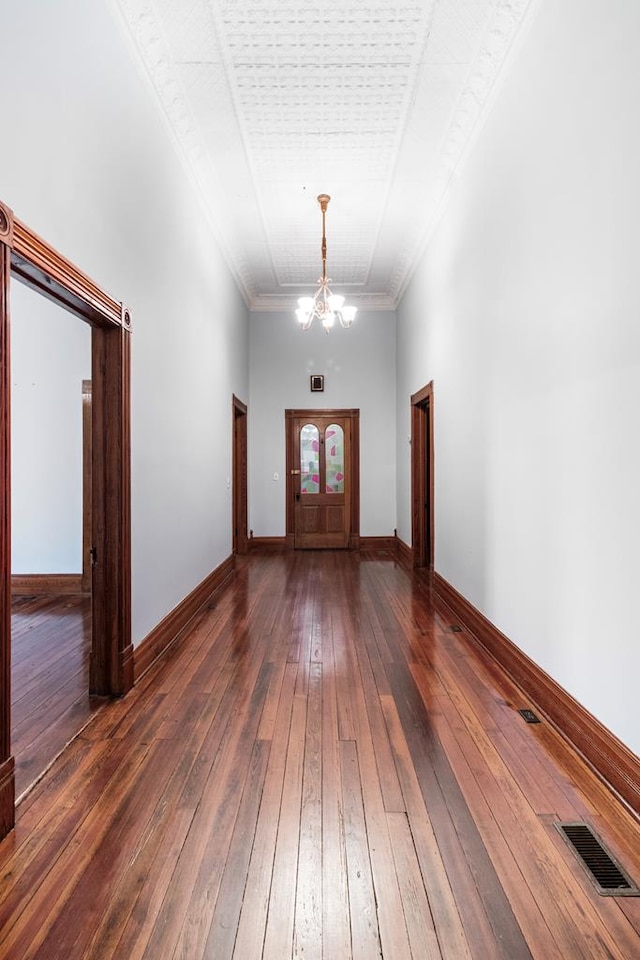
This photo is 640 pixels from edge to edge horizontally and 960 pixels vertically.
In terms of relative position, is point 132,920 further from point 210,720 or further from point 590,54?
point 590,54

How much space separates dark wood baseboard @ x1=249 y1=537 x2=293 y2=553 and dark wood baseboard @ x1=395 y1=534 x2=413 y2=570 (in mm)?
1638

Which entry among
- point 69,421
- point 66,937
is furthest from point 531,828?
point 69,421

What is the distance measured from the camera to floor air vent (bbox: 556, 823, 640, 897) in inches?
62.9

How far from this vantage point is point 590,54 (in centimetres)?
223

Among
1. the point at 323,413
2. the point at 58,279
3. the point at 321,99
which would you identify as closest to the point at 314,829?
the point at 58,279

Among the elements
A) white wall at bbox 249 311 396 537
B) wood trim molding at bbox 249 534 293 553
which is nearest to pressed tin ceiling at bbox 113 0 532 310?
white wall at bbox 249 311 396 537

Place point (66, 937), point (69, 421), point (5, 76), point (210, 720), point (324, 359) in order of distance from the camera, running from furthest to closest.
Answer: point (324, 359)
point (69, 421)
point (210, 720)
point (5, 76)
point (66, 937)

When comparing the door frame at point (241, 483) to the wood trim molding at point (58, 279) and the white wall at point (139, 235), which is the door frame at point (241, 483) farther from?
the wood trim molding at point (58, 279)

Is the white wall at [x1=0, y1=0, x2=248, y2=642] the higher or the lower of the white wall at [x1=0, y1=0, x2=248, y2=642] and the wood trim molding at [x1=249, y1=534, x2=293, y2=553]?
the higher

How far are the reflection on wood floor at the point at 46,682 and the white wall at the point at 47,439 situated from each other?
27.4 inches

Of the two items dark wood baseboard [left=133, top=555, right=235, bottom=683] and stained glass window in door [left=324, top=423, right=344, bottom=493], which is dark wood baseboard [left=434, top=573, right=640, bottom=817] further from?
stained glass window in door [left=324, top=423, right=344, bottom=493]

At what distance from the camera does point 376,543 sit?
8211mm

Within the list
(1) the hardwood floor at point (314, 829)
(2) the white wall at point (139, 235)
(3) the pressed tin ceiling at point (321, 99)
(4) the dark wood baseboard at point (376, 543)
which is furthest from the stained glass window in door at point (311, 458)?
(1) the hardwood floor at point (314, 829)

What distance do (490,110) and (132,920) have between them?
459cm
